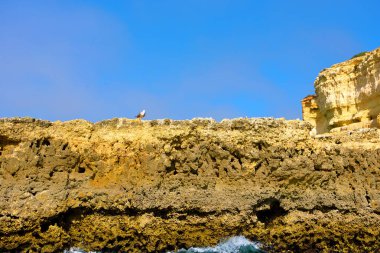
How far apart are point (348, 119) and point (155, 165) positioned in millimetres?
16921

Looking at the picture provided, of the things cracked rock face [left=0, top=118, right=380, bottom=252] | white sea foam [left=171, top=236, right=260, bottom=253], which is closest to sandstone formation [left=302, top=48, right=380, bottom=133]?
cracked rock face [left=0, top=118, right=380, bottom=252]

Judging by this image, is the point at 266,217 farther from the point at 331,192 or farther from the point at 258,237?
the point at 331,192

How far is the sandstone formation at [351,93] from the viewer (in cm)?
2470

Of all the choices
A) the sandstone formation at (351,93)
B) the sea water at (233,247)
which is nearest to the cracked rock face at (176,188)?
the sea water at (233,247)

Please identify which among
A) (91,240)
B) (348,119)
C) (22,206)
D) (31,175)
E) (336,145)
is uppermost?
(348,119)

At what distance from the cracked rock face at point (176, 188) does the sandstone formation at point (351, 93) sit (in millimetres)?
10273

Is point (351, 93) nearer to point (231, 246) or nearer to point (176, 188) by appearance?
point (231, 246)

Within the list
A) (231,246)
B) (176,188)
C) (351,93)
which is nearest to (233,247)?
(231,246)

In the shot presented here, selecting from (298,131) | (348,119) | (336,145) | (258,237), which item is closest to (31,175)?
(258,237)

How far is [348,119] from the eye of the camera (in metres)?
26.8

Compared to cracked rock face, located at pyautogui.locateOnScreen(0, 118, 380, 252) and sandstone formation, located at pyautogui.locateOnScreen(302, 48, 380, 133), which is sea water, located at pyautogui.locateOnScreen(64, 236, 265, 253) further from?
sandstone formation, located at pyautogui.locateOnScreen(302, 48, 380, 133)

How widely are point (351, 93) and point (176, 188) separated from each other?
55.9 feet

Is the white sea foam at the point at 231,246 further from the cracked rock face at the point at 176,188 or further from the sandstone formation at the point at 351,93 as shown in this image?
the sandstone formation at the point at 351,93

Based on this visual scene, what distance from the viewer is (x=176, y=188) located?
13.4 metres
